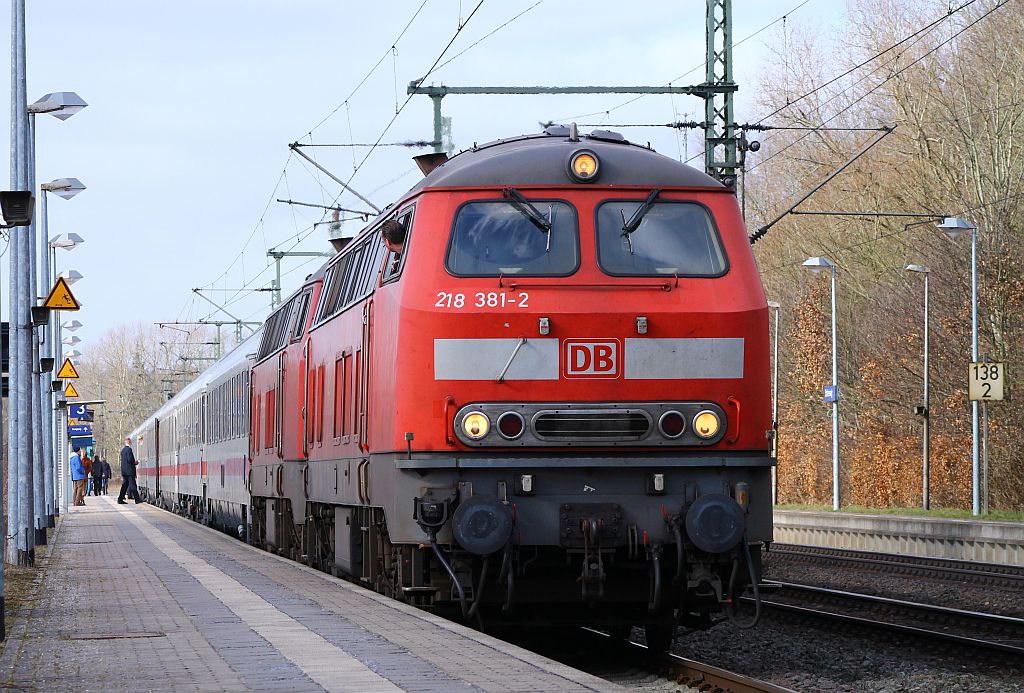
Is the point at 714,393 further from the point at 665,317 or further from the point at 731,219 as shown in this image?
the point at 731,219

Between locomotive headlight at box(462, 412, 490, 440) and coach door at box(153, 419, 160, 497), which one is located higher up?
locomotive headlight at box(462, 412, 490, 440)

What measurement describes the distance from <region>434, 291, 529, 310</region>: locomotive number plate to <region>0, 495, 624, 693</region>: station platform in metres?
2.25

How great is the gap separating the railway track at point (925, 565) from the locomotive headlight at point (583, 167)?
10.2 metres

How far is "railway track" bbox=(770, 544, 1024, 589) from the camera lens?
65.8ft

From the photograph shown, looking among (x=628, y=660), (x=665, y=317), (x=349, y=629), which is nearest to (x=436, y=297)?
(x=665, y=317)

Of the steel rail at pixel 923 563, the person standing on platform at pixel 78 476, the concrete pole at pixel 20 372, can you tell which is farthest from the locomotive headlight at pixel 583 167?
the person standing on platform at pixel 78 476

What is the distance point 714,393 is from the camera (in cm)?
1099

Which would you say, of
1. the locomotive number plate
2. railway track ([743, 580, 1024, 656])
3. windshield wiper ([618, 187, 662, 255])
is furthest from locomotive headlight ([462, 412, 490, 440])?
railway track ([743, 580, 1024, 656])

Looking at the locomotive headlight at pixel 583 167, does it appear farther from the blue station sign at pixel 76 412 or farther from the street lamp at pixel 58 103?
the blue station sign at pixel 76 412

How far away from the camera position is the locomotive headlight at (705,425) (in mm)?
10906

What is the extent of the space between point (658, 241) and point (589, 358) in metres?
1.11

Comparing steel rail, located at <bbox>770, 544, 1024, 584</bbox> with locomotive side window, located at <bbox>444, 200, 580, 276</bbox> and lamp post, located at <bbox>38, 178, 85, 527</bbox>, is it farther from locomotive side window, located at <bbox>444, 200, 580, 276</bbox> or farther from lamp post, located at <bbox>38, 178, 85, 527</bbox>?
lamp post, located at <bbox>38, 178, 85, 527</bbox>

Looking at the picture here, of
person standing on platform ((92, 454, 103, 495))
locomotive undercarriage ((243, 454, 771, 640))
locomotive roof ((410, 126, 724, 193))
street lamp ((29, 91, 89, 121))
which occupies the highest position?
street lamp ((29, 91, 89, 121))

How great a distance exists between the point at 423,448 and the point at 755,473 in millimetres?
2304
